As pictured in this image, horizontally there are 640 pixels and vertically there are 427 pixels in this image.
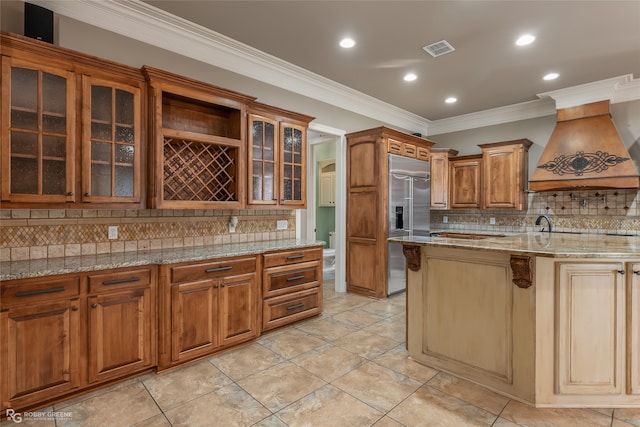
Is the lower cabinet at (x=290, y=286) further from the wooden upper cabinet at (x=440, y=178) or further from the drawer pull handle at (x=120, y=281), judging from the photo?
the wooden upper cabinet at (x=440, y=178)

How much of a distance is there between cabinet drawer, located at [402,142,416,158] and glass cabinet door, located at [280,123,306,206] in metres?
1.81

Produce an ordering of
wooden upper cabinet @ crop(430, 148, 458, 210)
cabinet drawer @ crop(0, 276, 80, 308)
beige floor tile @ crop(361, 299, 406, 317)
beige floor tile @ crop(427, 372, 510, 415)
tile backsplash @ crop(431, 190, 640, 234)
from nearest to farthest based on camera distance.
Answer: cabinet drawer @ crop(0, 276, 80, 308) → beige floor tile @ crop(427, 372, 510, 415) → beige floor tile @ crop(361, 299, 406, 317) → tile backsplash @ crop(431, 190, 640, 234) → wooden upper cabinet @ crop(430, 148, 458, 210)

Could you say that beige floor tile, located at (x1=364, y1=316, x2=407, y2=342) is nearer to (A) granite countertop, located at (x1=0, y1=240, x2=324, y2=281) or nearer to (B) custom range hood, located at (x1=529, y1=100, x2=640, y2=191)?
(A) granite countertop, located at (x1=0, y1=240, x2=324, y2=281)

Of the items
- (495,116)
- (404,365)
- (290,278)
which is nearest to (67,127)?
(290,278)

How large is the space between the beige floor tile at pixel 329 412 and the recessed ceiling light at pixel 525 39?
3.64 metres

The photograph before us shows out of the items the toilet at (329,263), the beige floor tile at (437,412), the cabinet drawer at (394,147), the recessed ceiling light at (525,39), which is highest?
the recessed ceiling light at (525,39)

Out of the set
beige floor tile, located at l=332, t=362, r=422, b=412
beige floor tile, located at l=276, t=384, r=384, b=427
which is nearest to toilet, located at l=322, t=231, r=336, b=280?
beige floor tile, located at l=332, t=362, r=422, b=412

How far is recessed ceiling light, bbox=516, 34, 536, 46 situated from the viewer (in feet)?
10.3

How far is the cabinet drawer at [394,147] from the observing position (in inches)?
180

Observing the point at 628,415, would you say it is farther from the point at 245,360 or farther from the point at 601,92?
the point at 601,92

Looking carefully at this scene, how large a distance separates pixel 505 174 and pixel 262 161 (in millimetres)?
4063

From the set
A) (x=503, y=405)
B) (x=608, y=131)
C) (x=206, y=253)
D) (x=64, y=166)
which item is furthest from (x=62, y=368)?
(x=608, y=131)

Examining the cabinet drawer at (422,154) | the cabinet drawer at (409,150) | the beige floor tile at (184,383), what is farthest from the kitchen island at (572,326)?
the cabinet drawer at (422,154)

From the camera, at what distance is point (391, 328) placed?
3.48 meters
